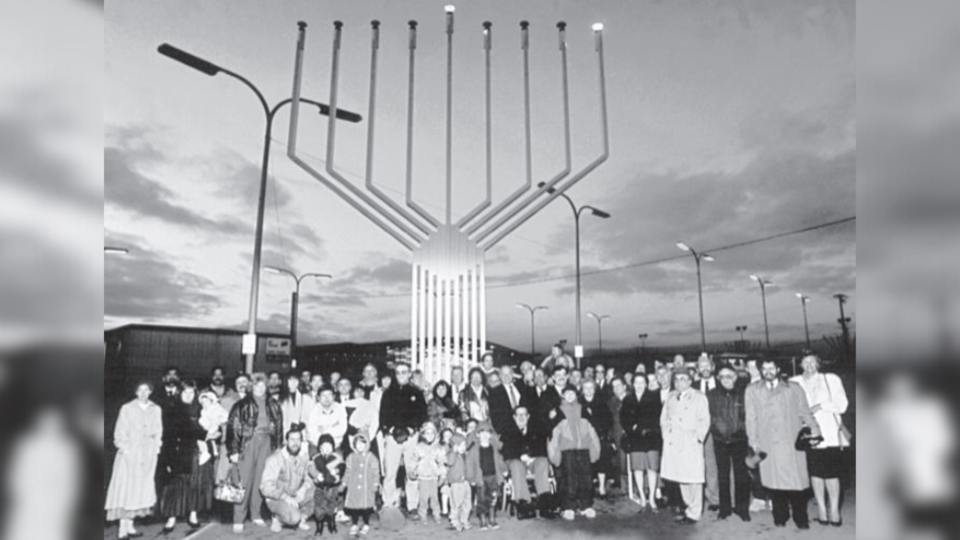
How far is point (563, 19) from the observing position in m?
4.84

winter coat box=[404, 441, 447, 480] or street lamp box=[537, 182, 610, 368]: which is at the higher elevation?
street lamp box=[537, 182, 610, 368]

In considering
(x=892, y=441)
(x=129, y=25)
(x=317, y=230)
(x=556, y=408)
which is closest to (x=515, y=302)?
(x=556, y=408)

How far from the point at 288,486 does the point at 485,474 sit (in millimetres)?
1059

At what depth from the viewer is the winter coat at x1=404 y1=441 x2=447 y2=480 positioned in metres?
3.72

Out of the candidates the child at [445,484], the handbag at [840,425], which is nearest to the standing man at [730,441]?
the handbag at [840,425]

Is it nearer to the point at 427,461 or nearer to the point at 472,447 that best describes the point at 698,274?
the point at 472,447

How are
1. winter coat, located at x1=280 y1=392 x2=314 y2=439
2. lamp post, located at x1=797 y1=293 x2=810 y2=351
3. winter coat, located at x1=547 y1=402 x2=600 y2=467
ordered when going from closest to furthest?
winter coat, located at x1=547 y1=402 x2=600 y2=467 → winter coat, located at x1=280 y1=392 x2=314 y2=439 → lamp post, located at x1=797 y1=293 x2=810 y2=351

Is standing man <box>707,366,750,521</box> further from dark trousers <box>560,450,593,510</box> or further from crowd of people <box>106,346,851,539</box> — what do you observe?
dark trousers <box>560,450,593,510</box>

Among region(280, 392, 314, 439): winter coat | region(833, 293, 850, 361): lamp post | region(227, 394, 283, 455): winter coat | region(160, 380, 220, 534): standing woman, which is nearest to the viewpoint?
region(160, 380, 220, 534): standing woman

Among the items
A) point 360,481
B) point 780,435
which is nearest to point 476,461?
point 360,481

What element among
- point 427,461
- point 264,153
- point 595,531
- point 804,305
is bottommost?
point 595,531

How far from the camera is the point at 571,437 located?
12.4 feet

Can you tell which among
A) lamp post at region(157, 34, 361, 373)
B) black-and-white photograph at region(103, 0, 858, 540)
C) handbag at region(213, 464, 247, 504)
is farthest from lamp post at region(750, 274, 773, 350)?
handbag at region(213, 464, 247, 504)

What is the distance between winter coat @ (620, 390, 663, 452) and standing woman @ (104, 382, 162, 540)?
2601mm
